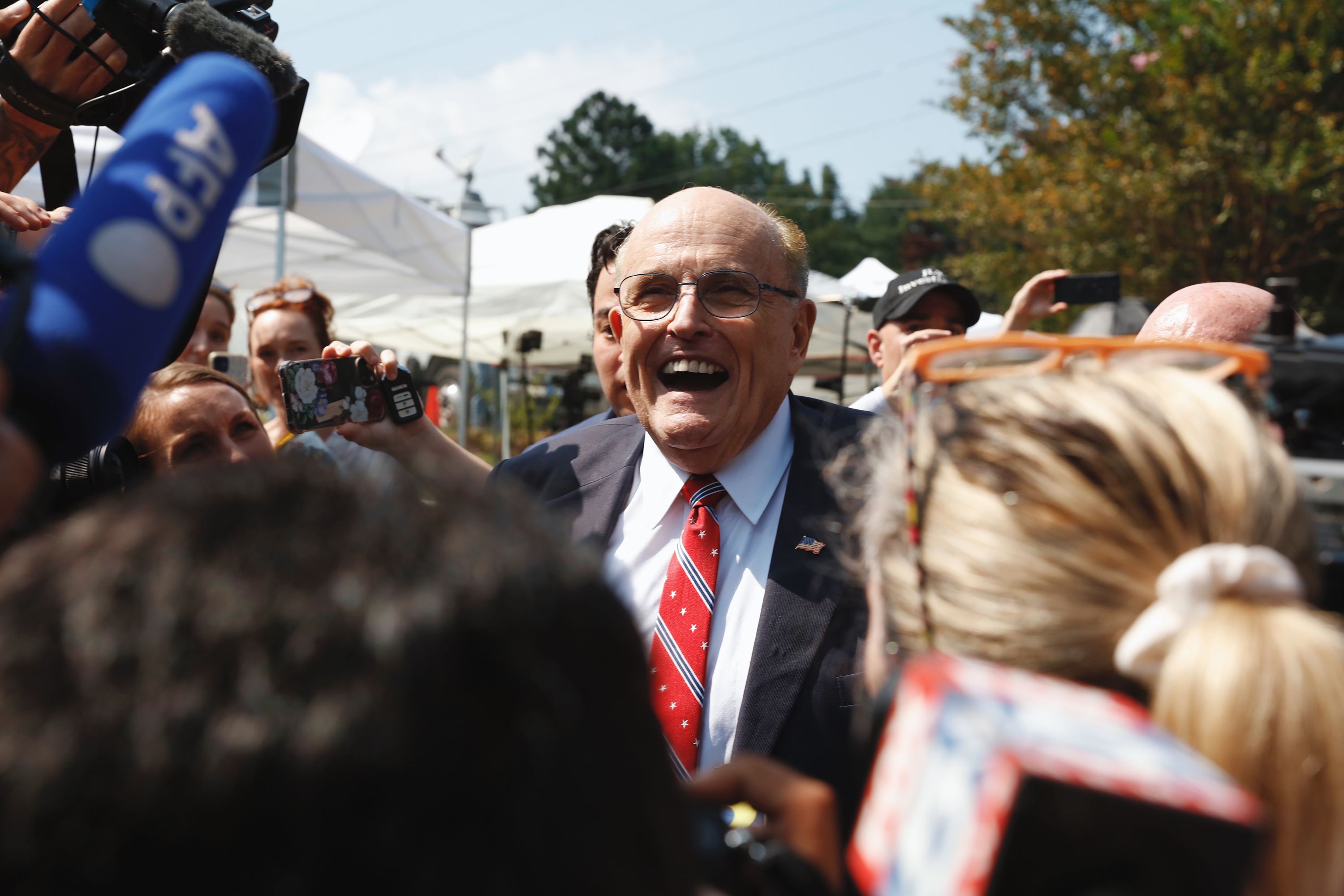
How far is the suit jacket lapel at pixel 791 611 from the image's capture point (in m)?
2.00

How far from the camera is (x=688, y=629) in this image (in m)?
2.16

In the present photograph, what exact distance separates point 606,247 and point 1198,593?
9.91 feet

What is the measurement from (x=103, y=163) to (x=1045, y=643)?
927mm

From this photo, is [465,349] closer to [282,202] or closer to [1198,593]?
[282,202]

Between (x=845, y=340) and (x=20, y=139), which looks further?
(x=845, y=340)

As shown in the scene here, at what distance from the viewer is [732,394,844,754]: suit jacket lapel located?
200 centimetres

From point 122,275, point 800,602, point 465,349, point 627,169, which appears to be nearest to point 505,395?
point 465,349

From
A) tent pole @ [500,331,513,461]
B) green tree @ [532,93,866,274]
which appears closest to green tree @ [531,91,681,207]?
green tree @ [532,93,866,274]

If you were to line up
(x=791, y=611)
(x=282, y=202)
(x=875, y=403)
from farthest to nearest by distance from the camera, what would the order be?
(x=282, y=202) → (x=875, y=403) → (x=791, y=611)

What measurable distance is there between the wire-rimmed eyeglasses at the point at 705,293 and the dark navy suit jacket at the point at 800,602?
0.31 meters

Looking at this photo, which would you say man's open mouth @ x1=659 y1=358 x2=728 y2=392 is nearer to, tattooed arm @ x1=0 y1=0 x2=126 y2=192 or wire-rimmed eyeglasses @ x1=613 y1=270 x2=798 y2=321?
wire-rimmed eyeglasses @ x1=613 y1=270 x2=798 y2=321

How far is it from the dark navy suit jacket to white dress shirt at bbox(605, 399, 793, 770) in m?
0.04

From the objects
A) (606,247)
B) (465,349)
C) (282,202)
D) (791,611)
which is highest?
(282,202)

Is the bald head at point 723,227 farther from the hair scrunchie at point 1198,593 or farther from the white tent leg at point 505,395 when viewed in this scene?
the white tent leg at point 505,395
